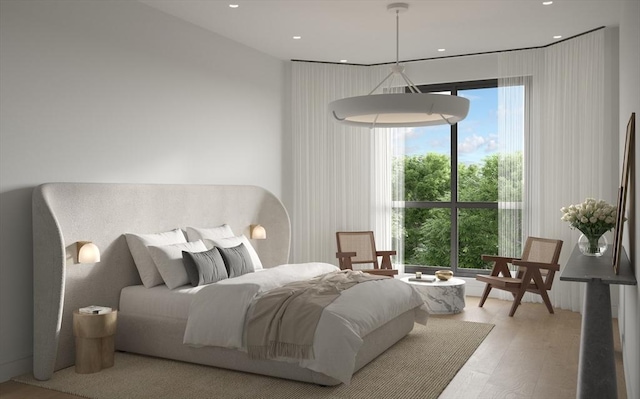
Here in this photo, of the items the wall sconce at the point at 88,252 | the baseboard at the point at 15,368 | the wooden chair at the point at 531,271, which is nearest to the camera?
the baseboard at the point at 15,368

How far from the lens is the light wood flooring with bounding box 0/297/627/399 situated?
3.88 meters

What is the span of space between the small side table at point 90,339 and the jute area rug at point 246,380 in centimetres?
7

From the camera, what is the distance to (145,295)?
477cm

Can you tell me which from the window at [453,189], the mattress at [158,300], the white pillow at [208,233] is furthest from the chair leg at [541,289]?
the mattress at [158,300]

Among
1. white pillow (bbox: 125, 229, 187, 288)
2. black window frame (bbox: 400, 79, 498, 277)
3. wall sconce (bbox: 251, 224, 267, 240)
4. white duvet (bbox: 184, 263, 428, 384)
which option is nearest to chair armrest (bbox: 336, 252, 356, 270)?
wall sconce (bbox: 251, 224, 267, 240)

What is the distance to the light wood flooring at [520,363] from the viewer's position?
388 centimetres

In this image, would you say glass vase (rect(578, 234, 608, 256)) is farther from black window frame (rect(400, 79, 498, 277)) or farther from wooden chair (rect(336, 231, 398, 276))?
black window frame (rect(400, 79, 498, 277))

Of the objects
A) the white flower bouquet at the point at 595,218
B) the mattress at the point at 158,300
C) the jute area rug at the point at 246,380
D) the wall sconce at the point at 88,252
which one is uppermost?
the white flower bouquet at the point at 595,218

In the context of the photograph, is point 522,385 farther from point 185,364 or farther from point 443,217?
point 443,217

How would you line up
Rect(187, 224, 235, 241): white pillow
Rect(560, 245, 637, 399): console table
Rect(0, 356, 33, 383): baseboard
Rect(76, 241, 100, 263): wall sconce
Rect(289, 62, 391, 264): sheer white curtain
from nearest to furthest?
1. Rect(560, 245, 637, 399): console table
2. Rect(0, 356, 33, 383): baseboard
3. Rect(76, 241, 100, 263): wall sconce
4. Rect(187, 224, 235, 241): white pillow
5. Rect(289, 62, 391, 264): sheer white curtain

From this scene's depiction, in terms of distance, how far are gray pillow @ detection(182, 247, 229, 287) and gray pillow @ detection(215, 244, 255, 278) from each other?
14cm

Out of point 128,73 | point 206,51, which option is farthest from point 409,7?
point 128,73

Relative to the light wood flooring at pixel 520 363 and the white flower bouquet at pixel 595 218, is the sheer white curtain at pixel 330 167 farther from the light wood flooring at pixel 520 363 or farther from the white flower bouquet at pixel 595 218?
the white flower bouquet at pixel 595 218

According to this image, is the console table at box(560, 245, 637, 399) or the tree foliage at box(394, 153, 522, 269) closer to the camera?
the console table at box(560, 245, 637, 399)
